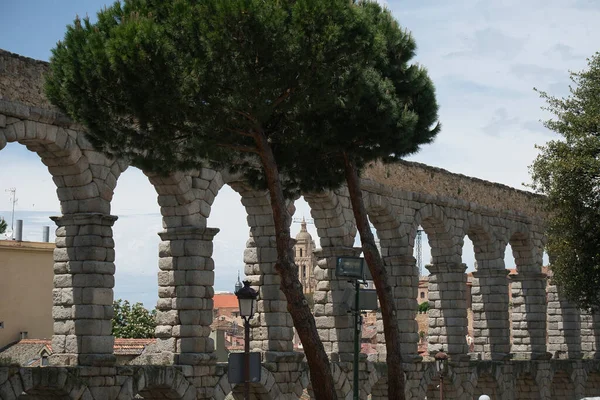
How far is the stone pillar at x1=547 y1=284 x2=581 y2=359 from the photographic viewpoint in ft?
125

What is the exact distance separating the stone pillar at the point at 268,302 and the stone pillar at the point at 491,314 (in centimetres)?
1102

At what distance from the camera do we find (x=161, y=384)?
20.9 meters

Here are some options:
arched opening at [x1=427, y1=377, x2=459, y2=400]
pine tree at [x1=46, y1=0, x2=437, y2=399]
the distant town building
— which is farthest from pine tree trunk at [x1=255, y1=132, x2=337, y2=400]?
the distant town building

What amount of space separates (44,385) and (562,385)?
73.4ft

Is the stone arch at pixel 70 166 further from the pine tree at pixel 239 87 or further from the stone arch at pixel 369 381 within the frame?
the stone arch at pixel 369 381

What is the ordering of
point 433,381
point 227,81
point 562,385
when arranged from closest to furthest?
point 227,81 < point 433,381 < point 562,385

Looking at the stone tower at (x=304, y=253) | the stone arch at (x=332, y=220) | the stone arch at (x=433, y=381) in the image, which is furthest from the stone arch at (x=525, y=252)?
the stone tower at (x=304, y=253)

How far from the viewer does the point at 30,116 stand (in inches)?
749

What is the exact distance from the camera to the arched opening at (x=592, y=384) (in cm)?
3797

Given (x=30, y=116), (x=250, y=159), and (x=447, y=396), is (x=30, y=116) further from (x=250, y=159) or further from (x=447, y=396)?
(x=447, y=396)

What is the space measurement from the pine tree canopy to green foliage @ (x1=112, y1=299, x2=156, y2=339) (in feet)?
107

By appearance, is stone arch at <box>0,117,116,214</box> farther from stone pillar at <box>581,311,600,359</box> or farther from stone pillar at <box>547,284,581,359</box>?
stone pillar at <box>581,311,600,359</box>

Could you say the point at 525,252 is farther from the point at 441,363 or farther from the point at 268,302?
the point at 268,302

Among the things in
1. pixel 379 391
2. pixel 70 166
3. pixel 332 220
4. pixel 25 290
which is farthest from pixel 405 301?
pixel 25 290
